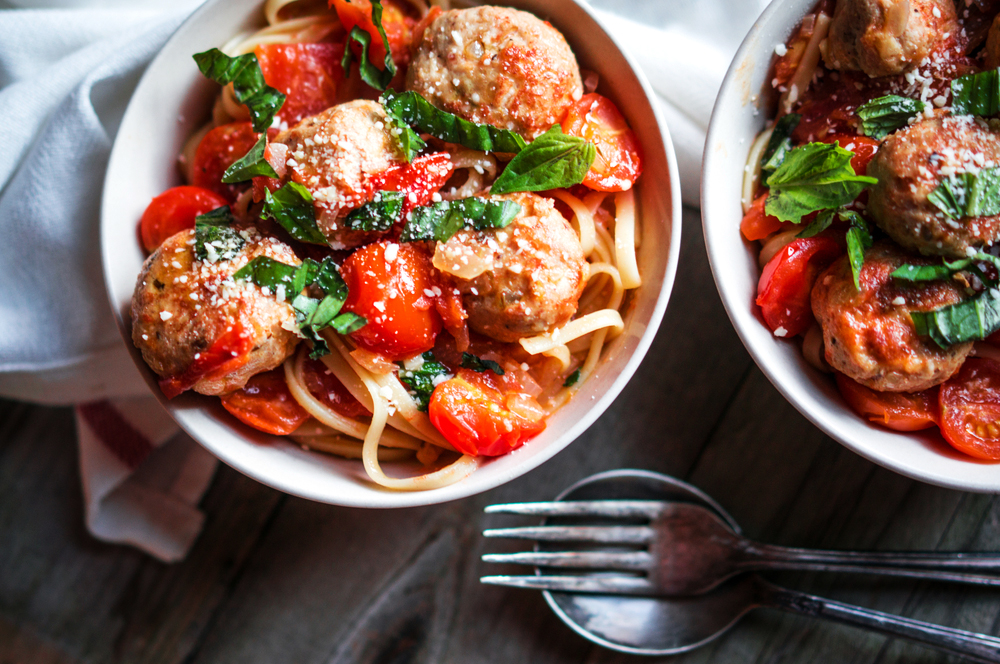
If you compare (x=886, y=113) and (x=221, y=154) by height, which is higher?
(x=886, y=113)

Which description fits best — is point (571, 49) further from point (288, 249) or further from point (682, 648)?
point (682, 648)

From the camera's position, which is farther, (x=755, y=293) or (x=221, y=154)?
(x=221, y=154)

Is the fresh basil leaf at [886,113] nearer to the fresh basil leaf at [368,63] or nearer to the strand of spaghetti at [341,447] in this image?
the fresh basil leaf at [368,63]

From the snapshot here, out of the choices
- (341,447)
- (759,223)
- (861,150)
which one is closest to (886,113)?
(861,150)

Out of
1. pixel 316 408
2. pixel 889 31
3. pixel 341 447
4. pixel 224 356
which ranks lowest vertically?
pixel 341 447

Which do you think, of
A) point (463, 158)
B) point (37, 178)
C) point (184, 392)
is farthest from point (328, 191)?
point (37, 178)

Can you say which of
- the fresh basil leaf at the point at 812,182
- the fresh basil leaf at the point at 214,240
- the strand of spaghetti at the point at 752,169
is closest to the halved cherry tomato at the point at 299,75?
the fresh basil leaf at the point at 214,240

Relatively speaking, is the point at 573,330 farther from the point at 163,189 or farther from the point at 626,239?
the point at 163,189
